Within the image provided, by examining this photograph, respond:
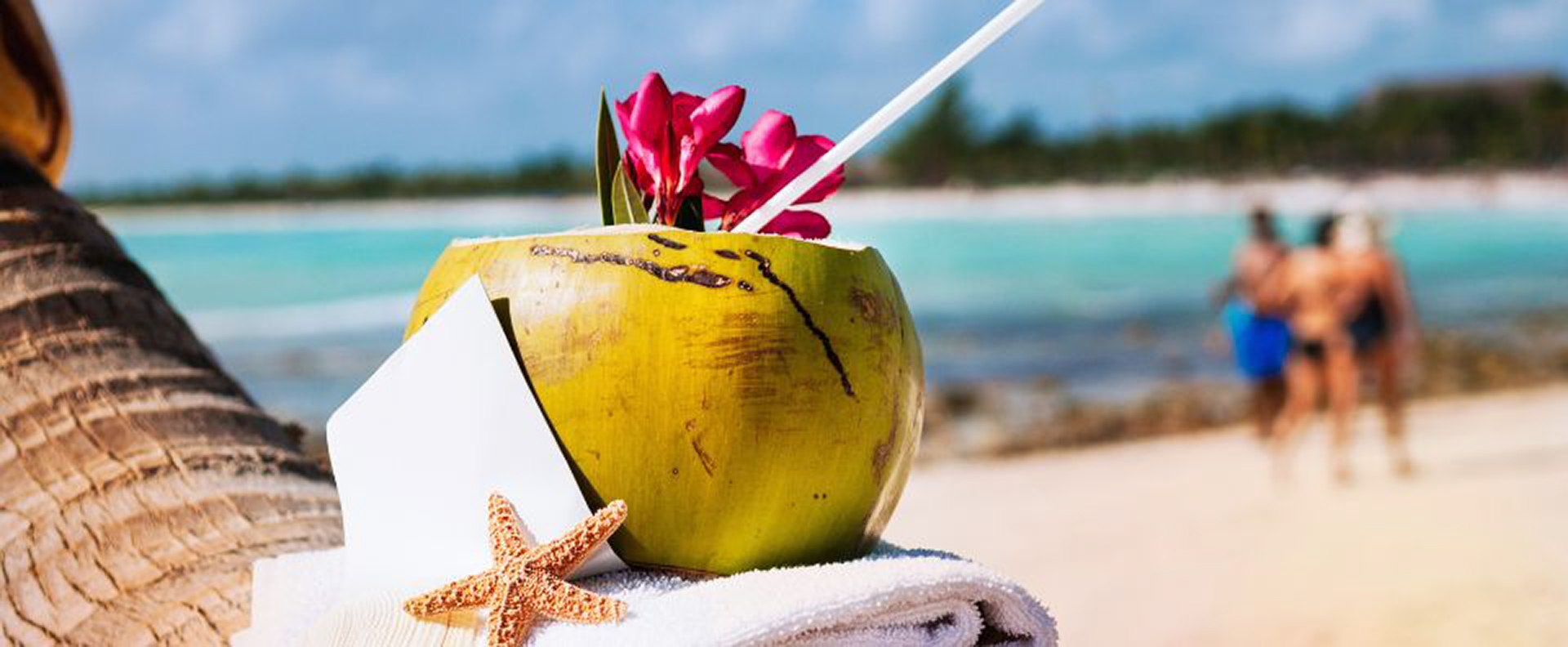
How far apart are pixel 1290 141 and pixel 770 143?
232 ft

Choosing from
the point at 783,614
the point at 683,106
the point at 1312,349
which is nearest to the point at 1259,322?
the point at 1312,349

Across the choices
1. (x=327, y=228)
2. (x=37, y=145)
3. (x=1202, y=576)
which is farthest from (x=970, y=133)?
(x=37, y=145)

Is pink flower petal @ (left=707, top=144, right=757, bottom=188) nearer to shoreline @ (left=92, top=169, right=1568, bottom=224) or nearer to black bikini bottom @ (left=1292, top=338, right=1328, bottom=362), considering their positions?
black bikini bottom @ (left=1292, top=338, right=1328, bottom=362)

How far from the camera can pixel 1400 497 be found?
923 cm

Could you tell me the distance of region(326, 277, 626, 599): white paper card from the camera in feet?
2.87

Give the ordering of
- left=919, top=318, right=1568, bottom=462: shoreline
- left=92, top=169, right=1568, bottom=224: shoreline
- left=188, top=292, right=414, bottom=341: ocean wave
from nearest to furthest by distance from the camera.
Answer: left=919, top=318, right=1568, bottom=462: shoreline → left=188, top=292, right=414, bottom=341: ocean wave → left=92, top=169, right=1568, bottom=224: shoreline

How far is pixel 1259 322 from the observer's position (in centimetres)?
960

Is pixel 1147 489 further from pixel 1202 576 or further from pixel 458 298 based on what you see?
pixel 458 298

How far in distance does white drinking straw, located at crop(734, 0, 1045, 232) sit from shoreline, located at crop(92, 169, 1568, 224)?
6049cm

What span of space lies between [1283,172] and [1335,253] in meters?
60.4

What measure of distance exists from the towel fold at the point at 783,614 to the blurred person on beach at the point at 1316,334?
27.8ft

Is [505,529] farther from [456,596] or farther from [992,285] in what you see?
[992,285]

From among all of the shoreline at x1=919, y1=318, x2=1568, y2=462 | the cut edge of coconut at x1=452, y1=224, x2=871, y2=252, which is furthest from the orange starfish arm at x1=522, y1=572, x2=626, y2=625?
the shoreline at x1=919, y1=318, x2=1568, y2=462

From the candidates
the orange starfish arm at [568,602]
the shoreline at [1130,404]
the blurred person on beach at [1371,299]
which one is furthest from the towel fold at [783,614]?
the shoreline at [1130,404]
